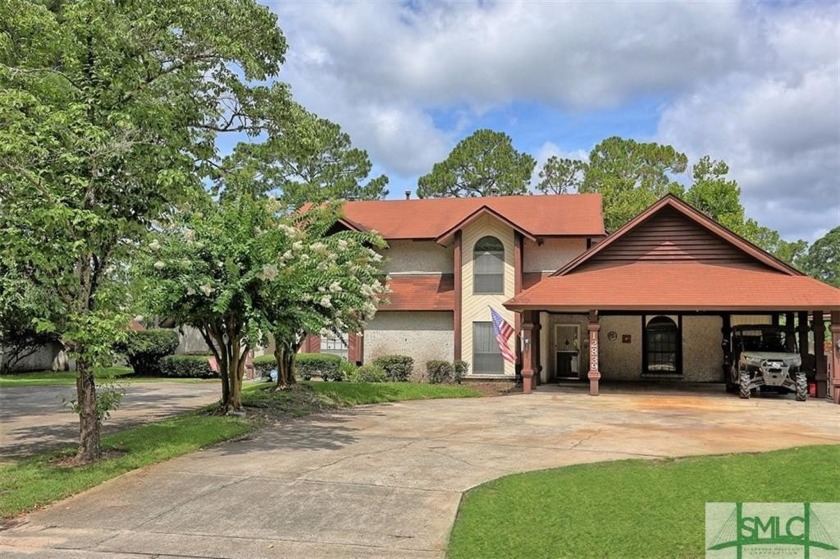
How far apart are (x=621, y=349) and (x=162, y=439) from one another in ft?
63.6

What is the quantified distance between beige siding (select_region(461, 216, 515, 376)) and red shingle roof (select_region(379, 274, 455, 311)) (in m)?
0.65

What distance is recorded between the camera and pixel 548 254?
84.3 feet

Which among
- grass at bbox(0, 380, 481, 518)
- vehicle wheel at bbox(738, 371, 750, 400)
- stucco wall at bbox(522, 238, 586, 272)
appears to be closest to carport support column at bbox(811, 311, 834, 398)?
vehicle wheel at bbox(738, 371, 750, 400)

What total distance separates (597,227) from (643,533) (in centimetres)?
1965

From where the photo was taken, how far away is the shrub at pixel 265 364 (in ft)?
84.4

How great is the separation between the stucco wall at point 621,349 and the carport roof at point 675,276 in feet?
16.3

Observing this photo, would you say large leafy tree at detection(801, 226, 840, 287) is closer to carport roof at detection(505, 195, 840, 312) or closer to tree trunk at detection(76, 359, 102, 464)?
carport roof at detection(505, 195, 840, 312)

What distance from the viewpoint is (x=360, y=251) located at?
16938mm

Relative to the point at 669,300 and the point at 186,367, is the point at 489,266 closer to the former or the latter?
the point at 669,300

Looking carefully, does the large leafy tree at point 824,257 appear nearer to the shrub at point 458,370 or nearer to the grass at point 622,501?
the shrub at point 458,370

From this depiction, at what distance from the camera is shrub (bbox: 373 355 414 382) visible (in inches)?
965

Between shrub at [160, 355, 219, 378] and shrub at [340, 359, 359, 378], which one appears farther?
A: shrub at [160, 355, 219, 378]

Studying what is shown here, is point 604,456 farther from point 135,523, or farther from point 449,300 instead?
point 449,300

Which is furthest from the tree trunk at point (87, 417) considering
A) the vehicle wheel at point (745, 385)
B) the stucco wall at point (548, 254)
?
the stucco wall at point (548, 254)
